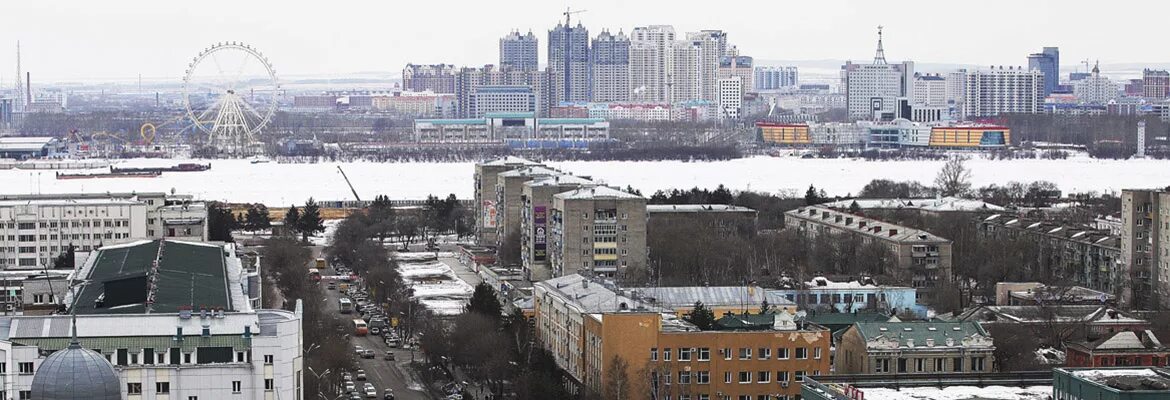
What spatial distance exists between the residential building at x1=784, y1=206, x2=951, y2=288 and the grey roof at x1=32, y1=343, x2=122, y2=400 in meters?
9.94

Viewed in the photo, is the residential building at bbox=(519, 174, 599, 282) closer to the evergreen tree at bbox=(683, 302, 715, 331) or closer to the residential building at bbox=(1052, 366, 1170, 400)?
the evergreen tree at bbox=(683, 302, 715, 331)

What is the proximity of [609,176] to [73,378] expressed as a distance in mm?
30219

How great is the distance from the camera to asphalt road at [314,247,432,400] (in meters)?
12.5

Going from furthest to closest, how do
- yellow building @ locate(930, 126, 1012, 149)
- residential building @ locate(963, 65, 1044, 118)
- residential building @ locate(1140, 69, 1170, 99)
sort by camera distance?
residential building @ locate(1140, 69, 1170, 99), residential building @ locate(963, 65, 1044, 118), yellow building @ locate(930, 126, 1012, 149)

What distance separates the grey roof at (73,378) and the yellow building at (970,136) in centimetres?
5024

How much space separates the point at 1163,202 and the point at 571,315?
653cm

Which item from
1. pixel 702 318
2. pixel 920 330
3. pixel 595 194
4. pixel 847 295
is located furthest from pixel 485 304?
pixel 595 194

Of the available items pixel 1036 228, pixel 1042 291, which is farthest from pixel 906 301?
pixel 1036 228

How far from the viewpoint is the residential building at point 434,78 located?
8706 centimetres

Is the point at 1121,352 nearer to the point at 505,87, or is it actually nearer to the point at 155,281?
the point at 155,281

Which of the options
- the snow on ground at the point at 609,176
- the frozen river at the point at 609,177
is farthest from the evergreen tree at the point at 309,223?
the snow on ground at the point at 609,176

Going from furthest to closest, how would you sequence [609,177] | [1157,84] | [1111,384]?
1. [1157,84]
2. [609,177]
3. [1111,384]

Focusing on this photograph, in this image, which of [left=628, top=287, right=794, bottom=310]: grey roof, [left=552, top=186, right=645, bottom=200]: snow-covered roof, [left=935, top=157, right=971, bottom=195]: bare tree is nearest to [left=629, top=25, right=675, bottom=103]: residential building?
[left=935, top=157, right=971, bottom=195]: bare tree

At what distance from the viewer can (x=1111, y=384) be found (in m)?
7.54
